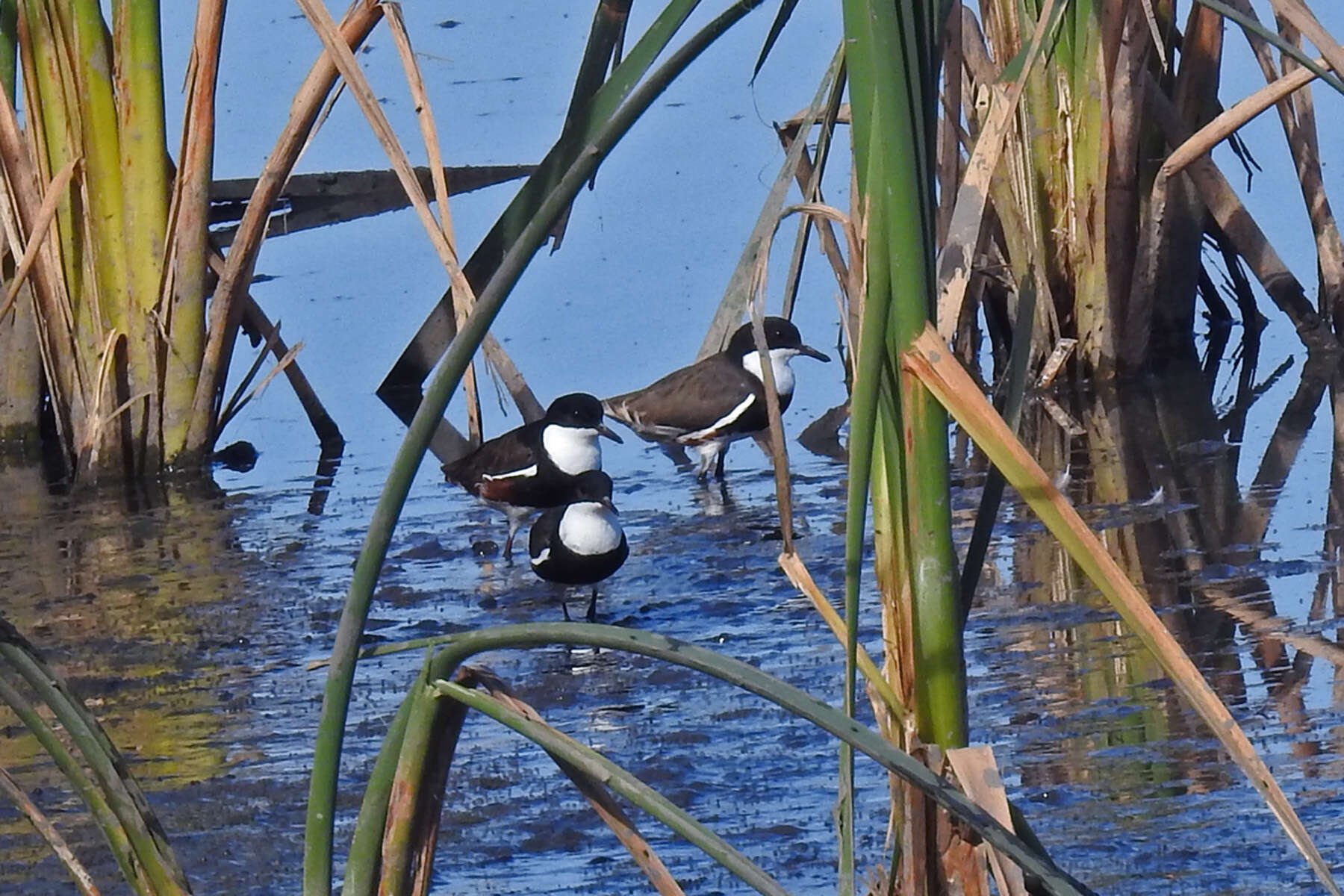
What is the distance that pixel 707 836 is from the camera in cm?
171

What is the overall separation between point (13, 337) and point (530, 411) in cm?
190

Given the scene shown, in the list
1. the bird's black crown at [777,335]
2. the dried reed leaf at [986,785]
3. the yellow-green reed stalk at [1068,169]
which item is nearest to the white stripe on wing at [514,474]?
the bird's black crown at [777,335]

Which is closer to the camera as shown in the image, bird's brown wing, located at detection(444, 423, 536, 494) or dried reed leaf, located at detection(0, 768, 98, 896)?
dried reed leaf, located at detection(0, 768, 98, 896)

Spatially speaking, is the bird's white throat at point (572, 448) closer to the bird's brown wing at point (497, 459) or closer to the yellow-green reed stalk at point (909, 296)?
the bird's brown wing at point (497, 459)

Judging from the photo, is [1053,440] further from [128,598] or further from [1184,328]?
[128,598]

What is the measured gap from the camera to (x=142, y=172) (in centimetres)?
643

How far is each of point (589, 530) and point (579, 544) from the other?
5cm

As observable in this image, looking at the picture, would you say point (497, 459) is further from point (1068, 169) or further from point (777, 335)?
point (1068, 169)

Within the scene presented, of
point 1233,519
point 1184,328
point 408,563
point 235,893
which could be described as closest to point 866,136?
point 235,893

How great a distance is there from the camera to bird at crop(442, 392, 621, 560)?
6734 mm

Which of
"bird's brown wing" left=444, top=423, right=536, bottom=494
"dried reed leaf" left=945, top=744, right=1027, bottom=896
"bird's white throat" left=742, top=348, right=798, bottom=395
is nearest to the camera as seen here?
"dried reed leaf" left=945, top=744, right=1027, bottom=896

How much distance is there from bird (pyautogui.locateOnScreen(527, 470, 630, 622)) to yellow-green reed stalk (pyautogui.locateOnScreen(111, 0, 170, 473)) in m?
1.60

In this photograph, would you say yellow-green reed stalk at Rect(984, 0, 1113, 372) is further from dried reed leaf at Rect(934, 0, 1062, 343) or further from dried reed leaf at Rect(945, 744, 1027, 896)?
dried reed leaf at Rect(945, 744, 1027, 896)

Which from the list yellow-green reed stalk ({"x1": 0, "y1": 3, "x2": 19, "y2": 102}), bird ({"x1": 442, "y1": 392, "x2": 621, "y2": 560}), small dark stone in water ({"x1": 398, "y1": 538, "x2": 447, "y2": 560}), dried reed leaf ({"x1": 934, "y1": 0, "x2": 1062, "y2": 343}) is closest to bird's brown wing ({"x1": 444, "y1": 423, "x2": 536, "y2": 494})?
bird ({"x1": 442, "y1": 392, "x2": 621, "y2": 560})
